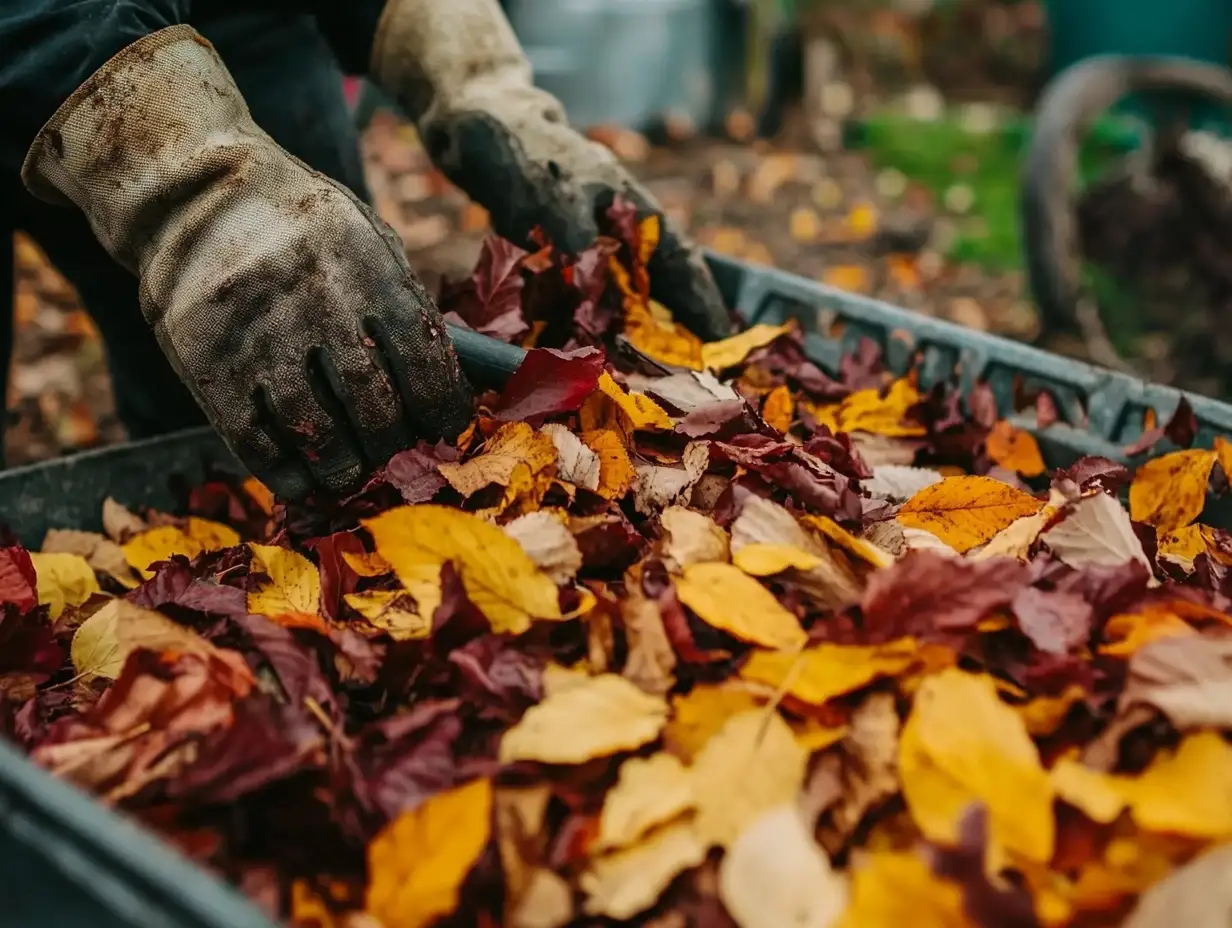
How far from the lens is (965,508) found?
1104 millimetres

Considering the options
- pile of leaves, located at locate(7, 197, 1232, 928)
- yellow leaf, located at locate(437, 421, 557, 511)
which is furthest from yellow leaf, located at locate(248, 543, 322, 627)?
yellow leaf, located at locate(437, 421, 557, 511)

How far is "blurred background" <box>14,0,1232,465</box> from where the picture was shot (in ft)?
9.21

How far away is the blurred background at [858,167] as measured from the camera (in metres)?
2.81

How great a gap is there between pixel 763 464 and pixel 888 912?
0.47 m

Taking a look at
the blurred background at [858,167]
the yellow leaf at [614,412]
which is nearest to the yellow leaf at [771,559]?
the yellow leaf at [614,412]

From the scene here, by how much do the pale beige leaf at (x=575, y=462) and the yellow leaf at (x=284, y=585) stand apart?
0.24 metres

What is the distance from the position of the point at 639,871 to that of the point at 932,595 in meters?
0.30

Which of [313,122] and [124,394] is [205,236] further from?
[124,394]

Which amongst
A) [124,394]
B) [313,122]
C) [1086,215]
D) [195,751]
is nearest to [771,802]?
[195,751]

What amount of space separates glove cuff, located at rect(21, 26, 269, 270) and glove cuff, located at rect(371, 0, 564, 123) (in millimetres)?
421

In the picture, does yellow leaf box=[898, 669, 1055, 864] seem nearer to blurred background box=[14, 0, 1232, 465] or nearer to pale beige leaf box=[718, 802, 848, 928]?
pale beige leaf box=[718, 802, 848, 928]

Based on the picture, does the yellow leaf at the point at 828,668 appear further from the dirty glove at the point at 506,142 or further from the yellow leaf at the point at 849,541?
the dirty glove at the point at 506,142

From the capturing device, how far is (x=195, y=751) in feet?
2.57

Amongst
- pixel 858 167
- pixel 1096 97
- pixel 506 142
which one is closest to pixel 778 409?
pixel 506 142
